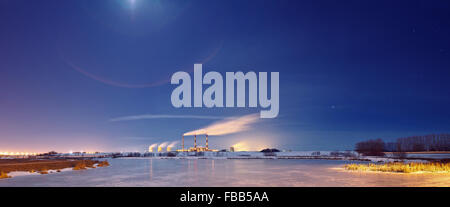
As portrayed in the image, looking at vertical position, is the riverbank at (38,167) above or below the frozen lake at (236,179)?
below

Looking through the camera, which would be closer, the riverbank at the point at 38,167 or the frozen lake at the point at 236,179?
the frozen lake at the point at 236,179

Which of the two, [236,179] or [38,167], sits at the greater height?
[236,179]

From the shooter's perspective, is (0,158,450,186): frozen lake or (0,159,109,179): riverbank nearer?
(0,158,450,186): frozen lake

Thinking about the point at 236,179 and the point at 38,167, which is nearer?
the point at 236,179

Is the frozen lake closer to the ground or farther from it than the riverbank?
farther from it
